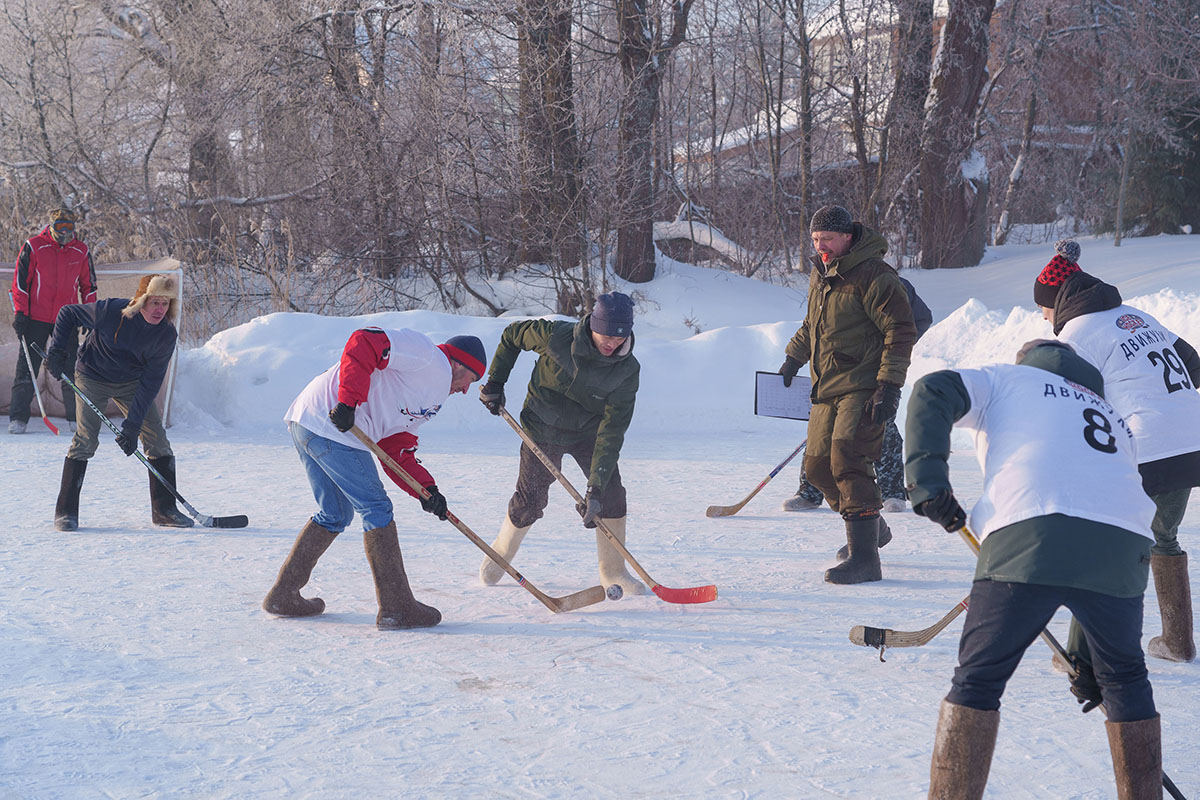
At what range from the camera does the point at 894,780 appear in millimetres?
2664

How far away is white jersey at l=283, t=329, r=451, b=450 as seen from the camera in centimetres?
369

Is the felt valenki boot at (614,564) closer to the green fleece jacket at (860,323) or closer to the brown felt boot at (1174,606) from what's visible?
the green fleece jacket at (860,323)

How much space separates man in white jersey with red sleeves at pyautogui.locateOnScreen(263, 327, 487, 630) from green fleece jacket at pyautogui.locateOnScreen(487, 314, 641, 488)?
49 centimetres

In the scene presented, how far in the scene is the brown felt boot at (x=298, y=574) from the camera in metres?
3.93

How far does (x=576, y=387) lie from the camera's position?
4.24 m

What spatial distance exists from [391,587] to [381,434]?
Answer: 1.75 feet

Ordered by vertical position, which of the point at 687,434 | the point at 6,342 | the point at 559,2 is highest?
the point at 559,2

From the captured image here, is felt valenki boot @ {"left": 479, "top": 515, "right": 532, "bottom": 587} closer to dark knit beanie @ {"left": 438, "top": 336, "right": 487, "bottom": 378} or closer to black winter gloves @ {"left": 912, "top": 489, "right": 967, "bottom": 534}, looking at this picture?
dark knit beanie @ {"left": 438, "top": 336, "right": 487, "bottom": 378}

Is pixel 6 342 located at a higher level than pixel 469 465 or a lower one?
higher

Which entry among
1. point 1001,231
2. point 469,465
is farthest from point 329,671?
point 1001,231

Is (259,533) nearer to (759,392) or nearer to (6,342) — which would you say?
(759,392)

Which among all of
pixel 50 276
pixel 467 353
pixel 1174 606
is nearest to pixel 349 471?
pixel 467 353

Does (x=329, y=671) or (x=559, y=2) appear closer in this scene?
(x=329, y=671)

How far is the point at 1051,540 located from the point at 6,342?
374 inches
